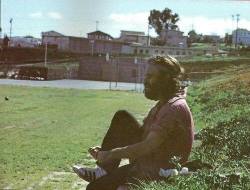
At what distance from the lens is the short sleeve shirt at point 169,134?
3.66 metres

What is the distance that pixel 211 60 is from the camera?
200 feet

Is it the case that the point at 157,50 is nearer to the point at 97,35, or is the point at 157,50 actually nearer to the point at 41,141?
the point at 97,35

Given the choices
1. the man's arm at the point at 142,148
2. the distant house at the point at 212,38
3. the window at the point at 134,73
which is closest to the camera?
the man's arm at the point at 142,148

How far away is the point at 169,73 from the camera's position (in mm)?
3752

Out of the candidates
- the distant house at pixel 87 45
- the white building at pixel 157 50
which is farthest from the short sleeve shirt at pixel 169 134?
the distant house at pixel 87 45

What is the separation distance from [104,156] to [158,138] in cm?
45

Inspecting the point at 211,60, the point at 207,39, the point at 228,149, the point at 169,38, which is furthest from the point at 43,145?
the point at 207,39

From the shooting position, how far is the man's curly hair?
12.3 ft

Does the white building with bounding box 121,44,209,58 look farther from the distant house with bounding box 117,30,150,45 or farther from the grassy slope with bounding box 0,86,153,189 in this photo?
the grassy slope with bounding box 0,86,153,189

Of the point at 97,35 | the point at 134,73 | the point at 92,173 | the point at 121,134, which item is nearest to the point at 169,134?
the point at 121,134

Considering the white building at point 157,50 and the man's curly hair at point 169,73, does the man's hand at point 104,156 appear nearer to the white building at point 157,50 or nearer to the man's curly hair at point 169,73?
the man's curly hair at point 169,73

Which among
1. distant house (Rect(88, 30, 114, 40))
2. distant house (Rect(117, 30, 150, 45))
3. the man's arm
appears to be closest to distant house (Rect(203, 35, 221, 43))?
distant house (Rect(117, 30, 150, 45))

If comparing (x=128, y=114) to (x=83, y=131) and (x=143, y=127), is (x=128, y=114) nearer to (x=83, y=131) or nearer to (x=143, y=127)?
(x=143, y=127)

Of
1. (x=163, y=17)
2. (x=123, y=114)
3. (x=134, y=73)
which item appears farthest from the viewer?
(x=134, y=73)
